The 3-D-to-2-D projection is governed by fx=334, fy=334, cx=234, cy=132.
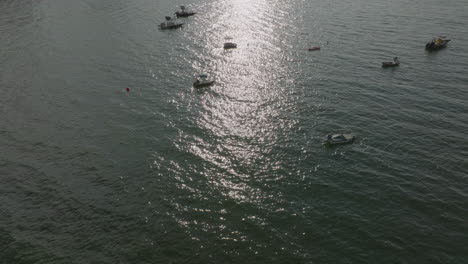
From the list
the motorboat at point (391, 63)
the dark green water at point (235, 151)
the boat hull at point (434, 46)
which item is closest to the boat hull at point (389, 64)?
the motorboat at point (391, 63)

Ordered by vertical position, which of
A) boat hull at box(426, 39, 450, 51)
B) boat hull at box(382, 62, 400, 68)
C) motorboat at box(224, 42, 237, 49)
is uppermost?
motorboat at box(224, 42, 237, 49)

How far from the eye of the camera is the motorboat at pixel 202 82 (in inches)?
3068

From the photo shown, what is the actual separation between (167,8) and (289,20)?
200 ft

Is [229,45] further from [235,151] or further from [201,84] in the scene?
[235,151]

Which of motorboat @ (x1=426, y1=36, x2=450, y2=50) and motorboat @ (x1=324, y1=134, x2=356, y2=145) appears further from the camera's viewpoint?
motorboat @ (x1=426, y1=36, x2=450, y2=50)

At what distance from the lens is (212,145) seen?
189ft

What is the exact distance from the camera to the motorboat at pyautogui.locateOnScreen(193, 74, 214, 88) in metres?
77.9

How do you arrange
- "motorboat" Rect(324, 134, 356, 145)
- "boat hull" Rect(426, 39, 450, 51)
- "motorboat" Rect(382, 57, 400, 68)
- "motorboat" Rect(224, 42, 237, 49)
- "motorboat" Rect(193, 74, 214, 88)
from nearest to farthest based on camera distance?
"motorboat" Rect(324, 134, 356, 145) → "motorboat" Rect(193, 74, 214, 88) → "motorboat" Rect(382, 57, 400, 68) → "boat hull" Rect(426, 39, 450, 51) → "motorboat" Rect(224, 42, 237, 49)

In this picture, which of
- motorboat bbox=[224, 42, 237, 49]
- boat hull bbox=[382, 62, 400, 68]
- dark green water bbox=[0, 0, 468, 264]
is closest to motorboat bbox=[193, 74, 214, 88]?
dark green water bbox=[0, 0, 468, 264]

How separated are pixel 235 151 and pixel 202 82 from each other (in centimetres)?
2792

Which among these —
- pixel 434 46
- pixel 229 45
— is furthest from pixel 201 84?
pixel 434 46

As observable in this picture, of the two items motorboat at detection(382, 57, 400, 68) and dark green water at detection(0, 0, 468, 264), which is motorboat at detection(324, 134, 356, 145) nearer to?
dark green water at detection(0, 0, 468, 264)

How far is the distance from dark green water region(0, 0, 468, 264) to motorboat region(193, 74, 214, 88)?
Answer: 170cm

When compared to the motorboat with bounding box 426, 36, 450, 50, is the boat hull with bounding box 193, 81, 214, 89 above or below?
below
